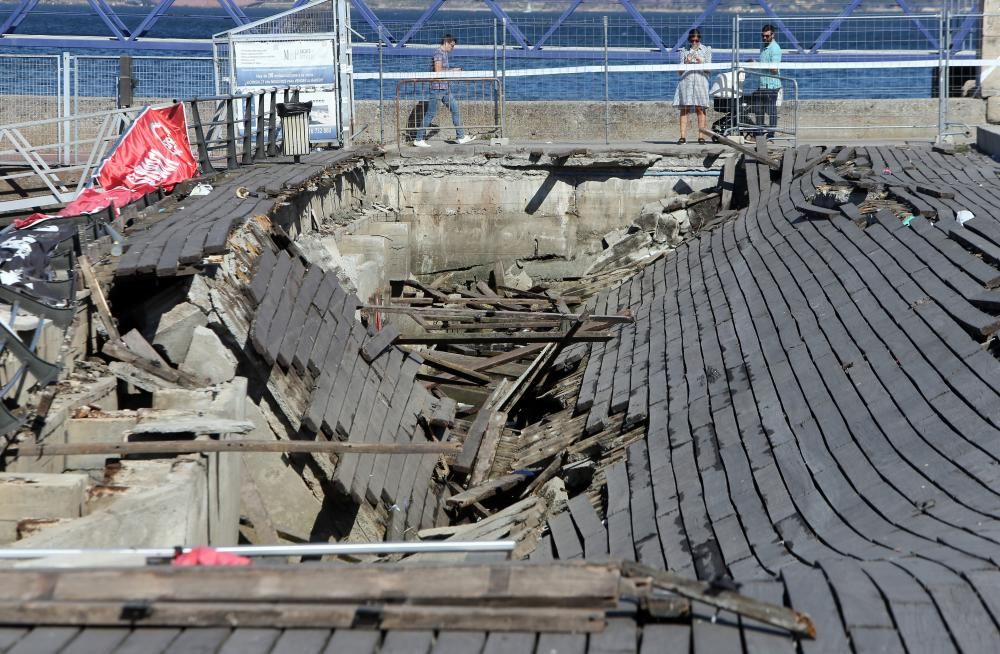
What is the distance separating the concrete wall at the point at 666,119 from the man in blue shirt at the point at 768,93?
1098 millimetres

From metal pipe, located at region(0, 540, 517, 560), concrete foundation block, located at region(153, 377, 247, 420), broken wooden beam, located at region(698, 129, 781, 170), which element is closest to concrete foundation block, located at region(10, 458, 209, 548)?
concrete foundation block, located at region(153, 377, 247, 420)

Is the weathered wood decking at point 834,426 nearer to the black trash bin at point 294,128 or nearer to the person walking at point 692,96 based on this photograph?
the black trash bin at point 294,128

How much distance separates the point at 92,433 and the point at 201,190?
6.61 metres

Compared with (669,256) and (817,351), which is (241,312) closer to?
(817,351)

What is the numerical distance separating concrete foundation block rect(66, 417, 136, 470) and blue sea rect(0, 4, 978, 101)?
12.9m

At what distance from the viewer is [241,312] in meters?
10.9

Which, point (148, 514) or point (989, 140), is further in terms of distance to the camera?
point (989, 140)

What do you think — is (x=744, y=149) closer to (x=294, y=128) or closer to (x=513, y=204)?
(x=513, y=204)

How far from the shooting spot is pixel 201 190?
14836 mm

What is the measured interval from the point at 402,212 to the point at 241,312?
1108cm

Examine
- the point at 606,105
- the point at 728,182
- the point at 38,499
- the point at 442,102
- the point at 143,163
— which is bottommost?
the point at 38,499

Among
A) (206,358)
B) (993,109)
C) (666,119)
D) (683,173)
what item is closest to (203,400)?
(206,358)

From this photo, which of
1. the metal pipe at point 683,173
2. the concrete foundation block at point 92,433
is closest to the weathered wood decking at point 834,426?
the concrete foundation block at point 92,433

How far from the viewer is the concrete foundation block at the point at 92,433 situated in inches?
336
